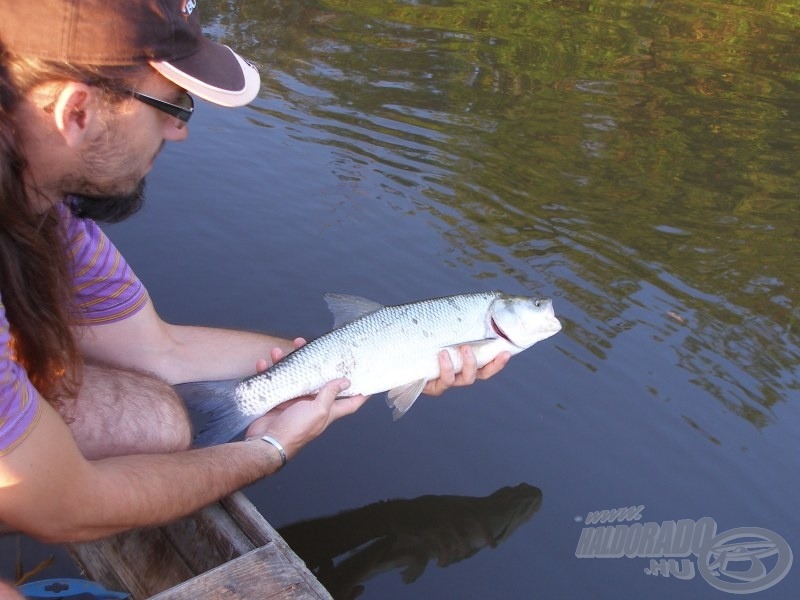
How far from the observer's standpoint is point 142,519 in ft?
8.87

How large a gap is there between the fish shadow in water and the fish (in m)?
0.55

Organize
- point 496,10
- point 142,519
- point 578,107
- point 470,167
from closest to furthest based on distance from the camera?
1. point 142,519
2. point 470,167
3. point 578,107
4. point 496,10

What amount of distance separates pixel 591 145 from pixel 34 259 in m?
7.49

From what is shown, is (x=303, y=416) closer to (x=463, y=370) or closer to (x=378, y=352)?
(x=378, y=352)

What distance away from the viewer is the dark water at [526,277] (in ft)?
14.0

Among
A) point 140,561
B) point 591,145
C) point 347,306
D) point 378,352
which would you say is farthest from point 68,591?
point 591,145

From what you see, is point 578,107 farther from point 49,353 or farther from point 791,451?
point 49,353

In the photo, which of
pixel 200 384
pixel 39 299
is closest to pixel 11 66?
pixel 39 299

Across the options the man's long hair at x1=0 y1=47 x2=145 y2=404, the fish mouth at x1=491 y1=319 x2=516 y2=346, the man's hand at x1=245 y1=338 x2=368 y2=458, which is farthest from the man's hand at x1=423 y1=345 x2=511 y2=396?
the man's long hair at x1=0 y1=47 x2=145 y2=404

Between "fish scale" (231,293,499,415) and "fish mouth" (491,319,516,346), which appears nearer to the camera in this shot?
"fish scale" (231,293,499,415)

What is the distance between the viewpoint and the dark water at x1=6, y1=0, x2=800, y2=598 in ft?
14.0

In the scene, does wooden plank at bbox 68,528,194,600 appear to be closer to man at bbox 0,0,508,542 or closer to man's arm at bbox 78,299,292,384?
man at bbox 0,0,508,542

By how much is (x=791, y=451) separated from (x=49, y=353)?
4.08m

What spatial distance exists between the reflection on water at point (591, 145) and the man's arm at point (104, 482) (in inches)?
123
